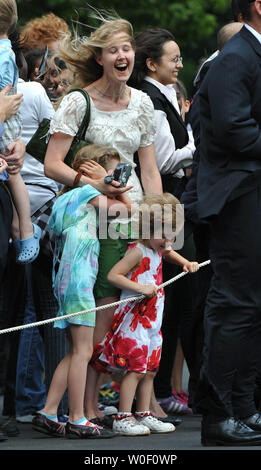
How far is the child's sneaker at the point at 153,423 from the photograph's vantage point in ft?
21.6

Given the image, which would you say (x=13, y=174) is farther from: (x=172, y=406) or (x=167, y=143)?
(x=172, y=406)

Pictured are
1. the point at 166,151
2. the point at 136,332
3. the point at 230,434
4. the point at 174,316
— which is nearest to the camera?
the point at 230,434

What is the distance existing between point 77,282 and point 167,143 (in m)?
1.38

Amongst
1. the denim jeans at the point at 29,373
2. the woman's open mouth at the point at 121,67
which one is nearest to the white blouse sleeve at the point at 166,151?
the woman's open mouth at the point at 121,67

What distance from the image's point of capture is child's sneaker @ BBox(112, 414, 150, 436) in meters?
6.39

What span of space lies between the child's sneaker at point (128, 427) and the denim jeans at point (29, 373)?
97 cm

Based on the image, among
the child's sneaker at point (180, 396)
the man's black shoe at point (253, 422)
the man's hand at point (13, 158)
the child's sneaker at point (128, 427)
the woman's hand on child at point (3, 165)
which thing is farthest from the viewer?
the child's sneaker at point (180, 396)

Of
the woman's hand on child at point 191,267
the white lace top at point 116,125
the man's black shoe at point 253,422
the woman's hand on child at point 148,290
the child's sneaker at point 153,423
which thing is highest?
the white lace top at point 116,125

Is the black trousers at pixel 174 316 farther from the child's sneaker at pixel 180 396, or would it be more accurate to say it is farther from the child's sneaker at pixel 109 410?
the child's sneaker at pixel 109 410

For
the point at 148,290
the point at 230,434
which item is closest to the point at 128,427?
the point at 148,290

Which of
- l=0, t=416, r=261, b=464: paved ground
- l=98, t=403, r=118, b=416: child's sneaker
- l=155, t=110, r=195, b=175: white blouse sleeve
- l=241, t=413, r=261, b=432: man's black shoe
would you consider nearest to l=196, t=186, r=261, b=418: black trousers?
Result: l=241, t=413, r=261, b=432: man's black shoe

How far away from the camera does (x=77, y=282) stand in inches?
246
